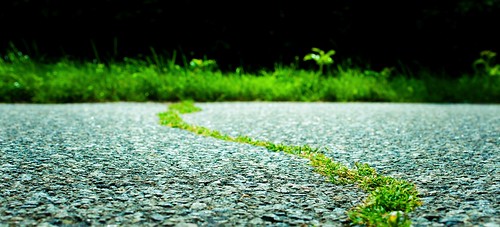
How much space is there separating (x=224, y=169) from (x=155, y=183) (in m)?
0.37

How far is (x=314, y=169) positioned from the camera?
2.25 m

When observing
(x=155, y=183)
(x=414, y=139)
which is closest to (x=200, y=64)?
(x=414, y=139)

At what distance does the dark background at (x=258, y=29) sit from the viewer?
25.7 feet

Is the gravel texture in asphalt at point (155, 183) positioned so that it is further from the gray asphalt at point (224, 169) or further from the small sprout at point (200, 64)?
the small sprout at point (200, 64)

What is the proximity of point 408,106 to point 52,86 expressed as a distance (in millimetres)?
4034

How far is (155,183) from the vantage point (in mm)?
1996

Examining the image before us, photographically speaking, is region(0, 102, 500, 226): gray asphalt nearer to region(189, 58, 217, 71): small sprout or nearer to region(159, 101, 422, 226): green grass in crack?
region(159, 101, 422, 226): green grass in crack

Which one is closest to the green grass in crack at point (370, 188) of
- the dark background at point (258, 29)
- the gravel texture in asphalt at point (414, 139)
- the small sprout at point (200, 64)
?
the gravel texture in asphalt at point (414, 139)

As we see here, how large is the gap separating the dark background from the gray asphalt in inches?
156

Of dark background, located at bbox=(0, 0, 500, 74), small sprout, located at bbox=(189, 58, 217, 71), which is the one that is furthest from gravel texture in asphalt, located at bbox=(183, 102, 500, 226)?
dark background, located at bbox=(0, 0, 500, 74)

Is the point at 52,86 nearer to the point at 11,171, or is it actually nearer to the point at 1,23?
the point at 1,23

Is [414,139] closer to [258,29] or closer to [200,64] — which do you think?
[200,64]

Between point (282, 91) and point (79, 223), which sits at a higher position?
point (282, 91)

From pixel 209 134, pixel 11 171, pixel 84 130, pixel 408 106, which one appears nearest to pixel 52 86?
pixel 84 130
